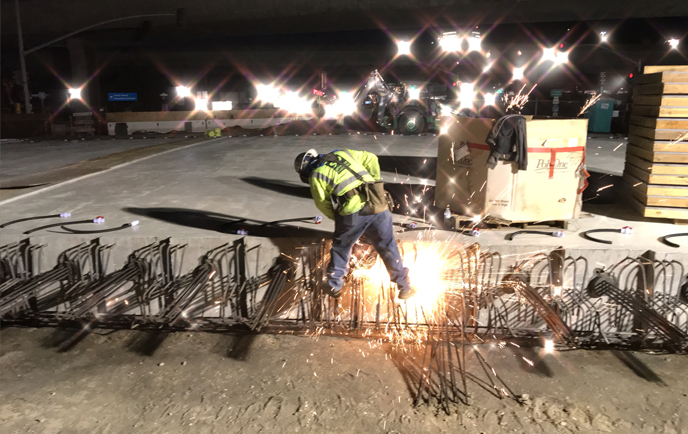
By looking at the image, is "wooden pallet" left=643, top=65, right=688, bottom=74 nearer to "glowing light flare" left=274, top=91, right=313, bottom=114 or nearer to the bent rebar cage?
the bent rebar cage

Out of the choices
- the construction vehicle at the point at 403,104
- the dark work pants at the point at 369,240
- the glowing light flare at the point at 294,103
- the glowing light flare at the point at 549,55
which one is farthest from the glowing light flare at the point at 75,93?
the dark work pants at the point at 369,240

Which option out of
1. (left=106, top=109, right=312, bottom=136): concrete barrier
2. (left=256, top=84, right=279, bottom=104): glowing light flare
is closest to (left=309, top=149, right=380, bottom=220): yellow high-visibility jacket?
(left=106, top=109, right=312, bottom=136): concrete barrier

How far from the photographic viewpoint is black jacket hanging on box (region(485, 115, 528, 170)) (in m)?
5.44

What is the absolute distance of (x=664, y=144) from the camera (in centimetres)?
611

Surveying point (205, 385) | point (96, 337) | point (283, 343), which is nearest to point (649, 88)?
point (283, 343)

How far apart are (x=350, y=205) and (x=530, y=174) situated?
7.87 ft

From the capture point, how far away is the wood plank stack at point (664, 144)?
595cm

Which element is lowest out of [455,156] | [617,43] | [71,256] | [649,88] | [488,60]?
[71,256]

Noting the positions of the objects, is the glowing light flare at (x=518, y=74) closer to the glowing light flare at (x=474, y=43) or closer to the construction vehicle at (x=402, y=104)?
the glowing light flare at (x=474, y=43)

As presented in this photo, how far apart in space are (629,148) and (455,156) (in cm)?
294

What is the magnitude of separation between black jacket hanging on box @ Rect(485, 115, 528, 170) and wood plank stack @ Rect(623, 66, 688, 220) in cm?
199

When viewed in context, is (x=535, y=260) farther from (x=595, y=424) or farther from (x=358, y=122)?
(x=358, y=122)

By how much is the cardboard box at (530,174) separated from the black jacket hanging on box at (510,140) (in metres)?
0.14

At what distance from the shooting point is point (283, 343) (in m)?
4.90
